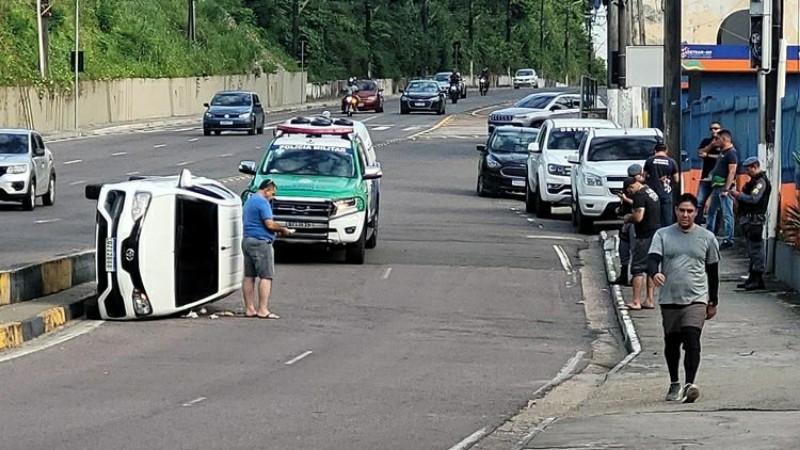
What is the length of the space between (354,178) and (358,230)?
1236mm

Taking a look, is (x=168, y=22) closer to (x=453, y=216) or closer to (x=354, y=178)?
(x=453, y=216)

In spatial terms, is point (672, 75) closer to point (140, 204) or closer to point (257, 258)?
point (257, 258)

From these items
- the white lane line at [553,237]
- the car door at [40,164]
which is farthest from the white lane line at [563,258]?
the car door at [40,164]

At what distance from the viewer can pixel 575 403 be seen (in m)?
14.4

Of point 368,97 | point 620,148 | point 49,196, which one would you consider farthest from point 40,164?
point 368,97

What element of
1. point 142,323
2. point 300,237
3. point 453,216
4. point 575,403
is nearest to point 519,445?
point 575,403

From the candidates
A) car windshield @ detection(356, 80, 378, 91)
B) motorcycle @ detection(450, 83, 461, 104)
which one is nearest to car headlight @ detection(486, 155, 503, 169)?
car windshield @ detection(356, 80, 378, 91)

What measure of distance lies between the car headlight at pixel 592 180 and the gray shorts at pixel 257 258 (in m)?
11.5

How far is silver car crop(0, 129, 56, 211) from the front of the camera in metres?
32.3

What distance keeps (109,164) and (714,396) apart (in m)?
34.3

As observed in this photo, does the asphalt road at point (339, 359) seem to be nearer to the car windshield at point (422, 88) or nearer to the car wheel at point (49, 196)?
the car wheel at point (49, 196)

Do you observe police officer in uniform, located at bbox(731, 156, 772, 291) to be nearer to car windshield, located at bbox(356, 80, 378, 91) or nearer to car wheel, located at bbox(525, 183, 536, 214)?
car wheel, located at bbox(525, 183, 536, 214)

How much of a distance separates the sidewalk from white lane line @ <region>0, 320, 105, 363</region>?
5.59 m

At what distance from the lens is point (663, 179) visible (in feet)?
74.0
